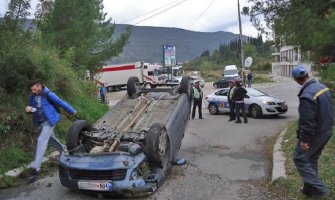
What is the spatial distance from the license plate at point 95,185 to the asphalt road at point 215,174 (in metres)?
0.31

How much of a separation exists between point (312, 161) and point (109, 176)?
2.89 metres

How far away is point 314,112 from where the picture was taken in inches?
215

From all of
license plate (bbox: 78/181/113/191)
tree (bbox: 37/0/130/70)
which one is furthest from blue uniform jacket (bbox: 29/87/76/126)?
tree (bbox: 37/0/130/70)

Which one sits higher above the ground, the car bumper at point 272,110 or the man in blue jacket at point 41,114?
the man in blue jacket at point 41,114

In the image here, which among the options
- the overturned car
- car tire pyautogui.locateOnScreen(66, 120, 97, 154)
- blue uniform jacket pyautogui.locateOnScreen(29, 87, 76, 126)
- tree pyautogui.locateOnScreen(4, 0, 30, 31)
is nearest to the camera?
the overturned car

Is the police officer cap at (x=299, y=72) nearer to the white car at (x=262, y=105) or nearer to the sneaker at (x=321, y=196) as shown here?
the sneaker at (x=321, y=196)

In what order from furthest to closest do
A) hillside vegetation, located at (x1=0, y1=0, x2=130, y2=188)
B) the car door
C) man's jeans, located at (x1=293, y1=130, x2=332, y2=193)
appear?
the car door, hillside vegetation, located at (x1=0, y1=0, x2=130, y2=188), man's jeans, located at (x1=293, y1=130, x2=332, y2=193)

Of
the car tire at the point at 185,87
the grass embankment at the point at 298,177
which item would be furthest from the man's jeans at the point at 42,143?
the grass embankment at the point at 298,177

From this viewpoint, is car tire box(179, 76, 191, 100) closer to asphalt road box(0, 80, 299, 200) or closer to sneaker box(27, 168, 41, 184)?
asphalt road box(0, 80, 299, 200)

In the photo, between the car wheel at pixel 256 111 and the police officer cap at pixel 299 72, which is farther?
the car wheel at pixel 256 111

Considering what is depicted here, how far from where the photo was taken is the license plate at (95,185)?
6.41 m

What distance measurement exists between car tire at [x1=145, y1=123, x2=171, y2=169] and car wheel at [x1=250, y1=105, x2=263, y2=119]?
1095cm

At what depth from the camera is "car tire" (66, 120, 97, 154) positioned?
293 inches

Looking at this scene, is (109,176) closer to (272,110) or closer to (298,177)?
(298,177)
